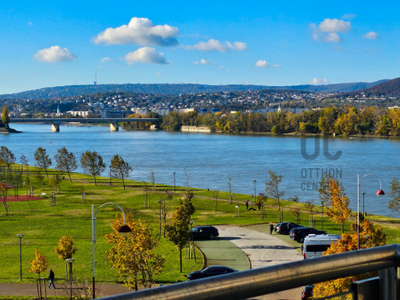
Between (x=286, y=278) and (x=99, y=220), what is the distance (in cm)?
2622

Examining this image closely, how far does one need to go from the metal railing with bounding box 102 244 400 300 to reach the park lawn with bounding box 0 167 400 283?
14.5 m

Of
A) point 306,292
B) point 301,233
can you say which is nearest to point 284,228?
point 301,233

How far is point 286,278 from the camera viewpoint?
1.26 meters

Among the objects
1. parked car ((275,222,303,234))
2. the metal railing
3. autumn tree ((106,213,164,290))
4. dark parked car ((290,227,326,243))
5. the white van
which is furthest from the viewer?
parked car ((275,222,303,234))

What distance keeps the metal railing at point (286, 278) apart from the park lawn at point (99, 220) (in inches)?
571

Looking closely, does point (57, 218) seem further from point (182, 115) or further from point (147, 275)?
point (182, 115)

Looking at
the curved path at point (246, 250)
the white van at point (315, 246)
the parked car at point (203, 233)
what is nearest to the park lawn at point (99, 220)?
the curved path at point (246, 250)

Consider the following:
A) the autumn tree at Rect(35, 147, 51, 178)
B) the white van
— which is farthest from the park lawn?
the autumn tree at Rect(35, 147, 51, 178)

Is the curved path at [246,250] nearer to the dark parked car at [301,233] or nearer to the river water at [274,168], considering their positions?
the dark parked car at [301,233]

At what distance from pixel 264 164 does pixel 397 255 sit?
5272cm

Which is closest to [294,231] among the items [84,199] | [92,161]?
[84,199]

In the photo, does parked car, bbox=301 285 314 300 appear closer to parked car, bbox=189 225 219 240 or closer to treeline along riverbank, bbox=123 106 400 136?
parked car, bbox=189 225 219 240

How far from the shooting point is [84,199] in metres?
33.5

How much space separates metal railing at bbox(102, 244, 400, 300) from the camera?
1.13m
